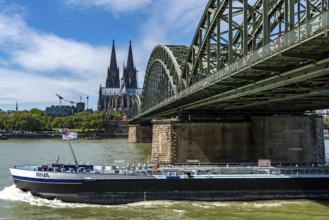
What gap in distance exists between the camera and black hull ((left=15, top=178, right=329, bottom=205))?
1240 inches

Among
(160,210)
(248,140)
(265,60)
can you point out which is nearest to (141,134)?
(248,140)

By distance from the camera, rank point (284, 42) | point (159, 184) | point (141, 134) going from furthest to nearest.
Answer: point (141, 134), point (159, 184), point (284, 42)

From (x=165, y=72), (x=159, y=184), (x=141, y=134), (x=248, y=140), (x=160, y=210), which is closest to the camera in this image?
(x=160, y=210)

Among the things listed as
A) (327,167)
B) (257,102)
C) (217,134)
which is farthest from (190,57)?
(327,167)

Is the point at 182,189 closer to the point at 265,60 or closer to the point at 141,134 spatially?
the point at 265,60

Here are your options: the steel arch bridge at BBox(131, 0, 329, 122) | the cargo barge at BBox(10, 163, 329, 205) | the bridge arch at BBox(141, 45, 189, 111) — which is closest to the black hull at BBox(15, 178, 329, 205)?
the cargo barge at BBox(10, 163, 329, 205)

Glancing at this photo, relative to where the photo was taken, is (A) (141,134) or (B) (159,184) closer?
(B) (159,184)

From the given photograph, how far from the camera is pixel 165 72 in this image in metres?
76.1

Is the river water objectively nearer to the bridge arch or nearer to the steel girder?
the steel girder

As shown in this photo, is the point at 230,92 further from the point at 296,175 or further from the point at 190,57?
the point at 190,57

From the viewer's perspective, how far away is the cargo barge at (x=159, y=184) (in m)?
31.5

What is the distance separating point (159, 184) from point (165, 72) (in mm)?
45497

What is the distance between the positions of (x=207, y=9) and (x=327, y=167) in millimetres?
17228

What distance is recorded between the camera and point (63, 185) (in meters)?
31.6
